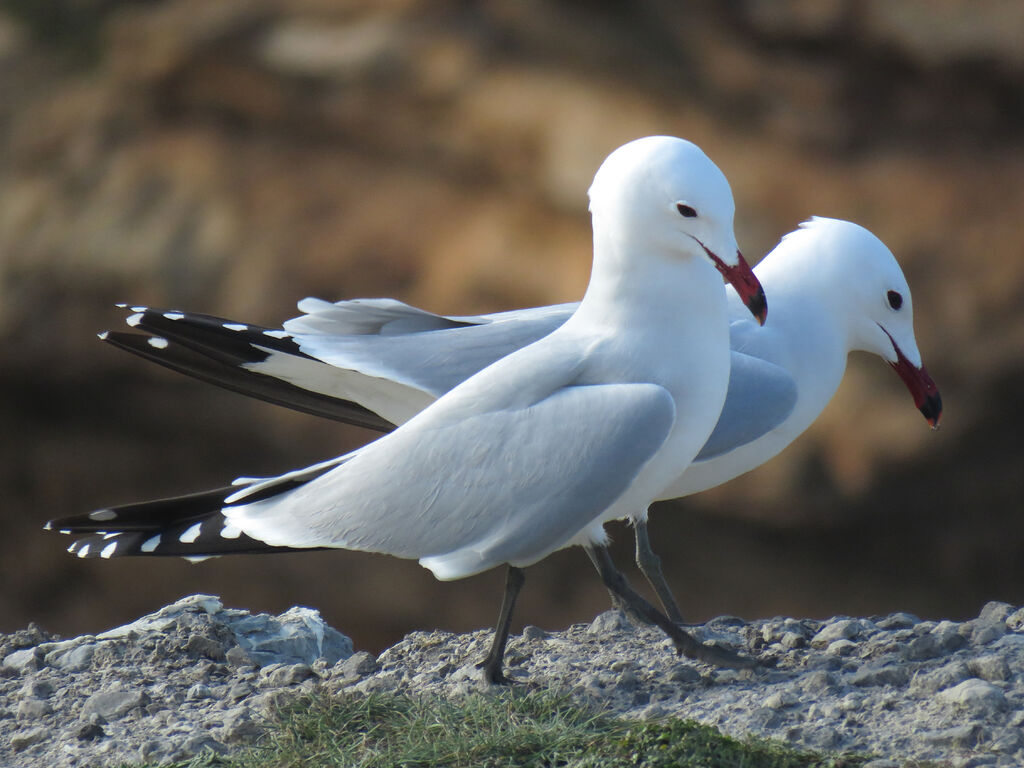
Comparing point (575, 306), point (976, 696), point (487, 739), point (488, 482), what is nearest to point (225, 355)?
point (575, 306)

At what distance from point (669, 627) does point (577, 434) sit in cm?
43

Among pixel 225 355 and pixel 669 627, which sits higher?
pixel 225 355

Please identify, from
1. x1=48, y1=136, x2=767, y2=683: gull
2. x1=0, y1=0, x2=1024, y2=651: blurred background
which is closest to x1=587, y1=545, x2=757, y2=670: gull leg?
x1=48, y1=136, x2=767, y2=683: gull

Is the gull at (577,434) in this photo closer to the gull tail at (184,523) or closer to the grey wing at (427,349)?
the gull tail at (184,523)

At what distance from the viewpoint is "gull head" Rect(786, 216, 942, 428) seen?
2.93 metres

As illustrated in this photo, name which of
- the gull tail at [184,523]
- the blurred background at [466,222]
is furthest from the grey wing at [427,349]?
the blurred background at [466,222]

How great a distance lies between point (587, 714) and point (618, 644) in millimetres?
438

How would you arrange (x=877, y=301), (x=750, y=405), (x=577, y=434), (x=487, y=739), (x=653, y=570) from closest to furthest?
A: (x=487, y=739) < (x=577, y=434) < (x=750, y=405) < (x=653, y=570) < (x=877, y=301)

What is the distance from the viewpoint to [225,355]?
2875mm

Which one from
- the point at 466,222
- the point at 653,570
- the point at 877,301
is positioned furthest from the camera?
the point at 466,222

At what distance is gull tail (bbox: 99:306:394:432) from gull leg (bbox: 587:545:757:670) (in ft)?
2.47

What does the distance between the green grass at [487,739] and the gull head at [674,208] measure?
72 centimetres

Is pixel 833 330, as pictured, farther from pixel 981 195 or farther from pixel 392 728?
pixel 981 195

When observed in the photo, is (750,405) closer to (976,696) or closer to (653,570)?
(653,570)
